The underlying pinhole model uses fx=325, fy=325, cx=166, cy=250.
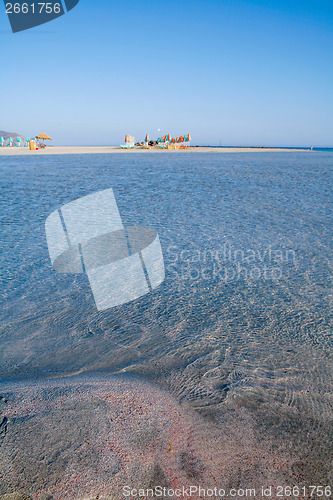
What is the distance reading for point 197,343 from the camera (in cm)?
288

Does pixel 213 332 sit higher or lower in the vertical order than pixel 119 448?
lower

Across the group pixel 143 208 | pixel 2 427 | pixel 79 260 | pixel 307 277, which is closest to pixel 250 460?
pixel 2 427

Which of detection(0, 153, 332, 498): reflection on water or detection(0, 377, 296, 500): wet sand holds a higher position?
detection(0, 377, 296, 500): wet sand

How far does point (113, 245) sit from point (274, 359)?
3.50 m

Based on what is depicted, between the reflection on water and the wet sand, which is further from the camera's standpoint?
the reflection on water

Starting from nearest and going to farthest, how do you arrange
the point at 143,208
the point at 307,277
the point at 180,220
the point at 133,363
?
the point at 133,363 < the point at 307,277 < the point at 180,220 < the point at 143,208

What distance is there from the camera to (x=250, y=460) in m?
1.74

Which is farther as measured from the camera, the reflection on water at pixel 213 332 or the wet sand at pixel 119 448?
the reflection on water at pixel 213 332

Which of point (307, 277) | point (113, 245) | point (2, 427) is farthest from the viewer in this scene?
point (113, 245)

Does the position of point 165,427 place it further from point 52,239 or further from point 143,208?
point 143,208

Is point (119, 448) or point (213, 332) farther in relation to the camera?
point (213, 332)

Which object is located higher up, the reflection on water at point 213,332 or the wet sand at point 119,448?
the wet sand at point 119,448

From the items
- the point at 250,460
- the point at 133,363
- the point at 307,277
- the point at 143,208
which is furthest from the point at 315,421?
the point at 143,208

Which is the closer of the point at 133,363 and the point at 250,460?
the point at 250,460
